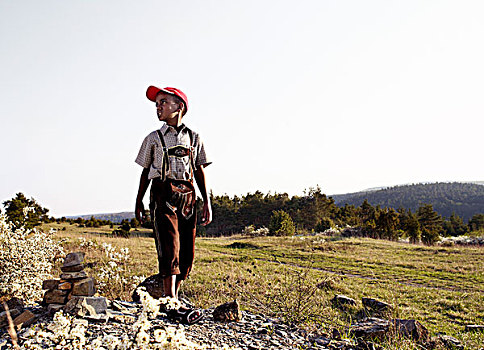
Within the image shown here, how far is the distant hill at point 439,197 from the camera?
89000 mm

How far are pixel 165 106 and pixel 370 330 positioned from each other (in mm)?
3749

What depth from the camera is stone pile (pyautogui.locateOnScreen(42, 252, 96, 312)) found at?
445 cm

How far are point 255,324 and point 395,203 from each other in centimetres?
10865

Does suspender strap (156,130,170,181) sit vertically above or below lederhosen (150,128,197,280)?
above

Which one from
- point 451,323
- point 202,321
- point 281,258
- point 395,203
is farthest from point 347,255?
point 395,203

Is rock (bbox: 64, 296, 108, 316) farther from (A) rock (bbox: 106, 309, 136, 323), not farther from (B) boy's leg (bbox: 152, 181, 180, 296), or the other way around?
(B) boy's leg (bbox: 152, 181, 180, 296)

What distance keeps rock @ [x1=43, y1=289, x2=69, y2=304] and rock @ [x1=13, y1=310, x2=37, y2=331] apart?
0.36 m

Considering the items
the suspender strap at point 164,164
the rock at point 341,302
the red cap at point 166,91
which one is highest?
the red cap at point 166,91

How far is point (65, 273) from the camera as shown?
4.58 metres

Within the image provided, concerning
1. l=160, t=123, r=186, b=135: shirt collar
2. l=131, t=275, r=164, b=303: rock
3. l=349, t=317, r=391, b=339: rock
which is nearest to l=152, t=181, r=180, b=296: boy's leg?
l=160, t=123, r=186, b=135: shirt collar

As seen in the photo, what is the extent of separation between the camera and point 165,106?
4332mm

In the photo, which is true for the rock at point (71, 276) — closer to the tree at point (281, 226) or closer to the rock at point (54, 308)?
the rock at point (54, 308)

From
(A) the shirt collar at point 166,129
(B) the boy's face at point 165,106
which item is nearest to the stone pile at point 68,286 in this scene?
(A) the shirt collar at point 166,129

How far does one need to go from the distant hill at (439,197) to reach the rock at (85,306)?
296 feet
